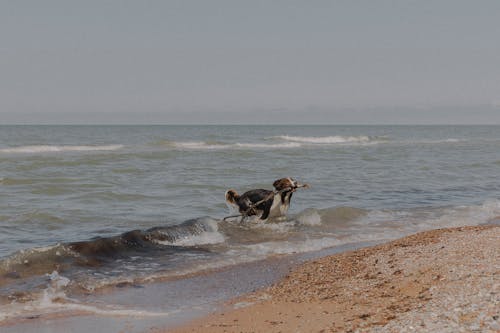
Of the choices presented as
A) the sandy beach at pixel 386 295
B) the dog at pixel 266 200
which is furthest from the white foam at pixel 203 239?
the sandy beach at pixel 386 295

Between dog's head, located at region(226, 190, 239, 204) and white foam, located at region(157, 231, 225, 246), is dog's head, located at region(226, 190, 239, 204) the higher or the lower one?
the higher one

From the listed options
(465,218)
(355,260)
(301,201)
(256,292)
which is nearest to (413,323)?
(256,292)

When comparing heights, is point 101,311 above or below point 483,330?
below

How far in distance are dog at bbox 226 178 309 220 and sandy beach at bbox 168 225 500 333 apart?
151 inches

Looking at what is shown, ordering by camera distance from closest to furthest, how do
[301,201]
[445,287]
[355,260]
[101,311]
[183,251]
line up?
[445,287]
[101,311]
[355,260]
[183,251]
[301,201]

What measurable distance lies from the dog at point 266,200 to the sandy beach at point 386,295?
383 cm

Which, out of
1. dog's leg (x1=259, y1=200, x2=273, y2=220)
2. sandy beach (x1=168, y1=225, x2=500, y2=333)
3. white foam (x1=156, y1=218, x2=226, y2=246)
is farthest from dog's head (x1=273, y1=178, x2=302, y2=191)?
sandy beach (x1=168, y1=225, x2=500, y2=333)

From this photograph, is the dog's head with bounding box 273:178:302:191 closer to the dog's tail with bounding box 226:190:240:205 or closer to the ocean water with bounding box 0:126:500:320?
the ocean water with bounding box 0:126:500:320

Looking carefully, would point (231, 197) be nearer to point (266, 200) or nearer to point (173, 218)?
point (266, 200)

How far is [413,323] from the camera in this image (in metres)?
4.82

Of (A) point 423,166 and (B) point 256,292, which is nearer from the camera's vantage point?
(B) point 256,292

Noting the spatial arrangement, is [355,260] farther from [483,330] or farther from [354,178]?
[354,178]

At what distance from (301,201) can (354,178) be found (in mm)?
6443

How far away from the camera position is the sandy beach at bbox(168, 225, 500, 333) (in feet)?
16.3
